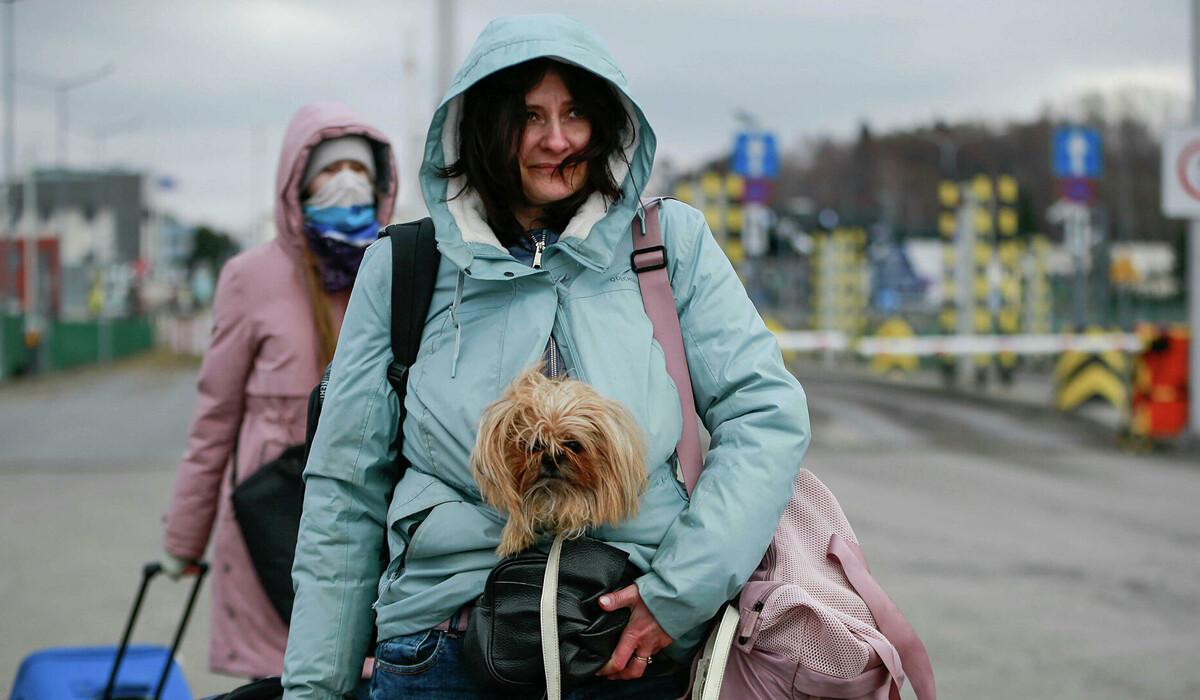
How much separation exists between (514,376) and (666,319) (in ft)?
0.88

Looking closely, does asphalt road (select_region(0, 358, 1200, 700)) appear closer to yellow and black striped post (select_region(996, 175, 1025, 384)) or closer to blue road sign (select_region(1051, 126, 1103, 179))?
yellow and black striped post (select_region(996, 175, 1025, 384))

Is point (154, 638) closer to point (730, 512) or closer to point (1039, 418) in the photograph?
point (730, 512)

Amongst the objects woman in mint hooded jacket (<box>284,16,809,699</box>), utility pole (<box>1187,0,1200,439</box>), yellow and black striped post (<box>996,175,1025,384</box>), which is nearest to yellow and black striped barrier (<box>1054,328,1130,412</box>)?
utility pole (<box>1187,0,1200,439</box>)

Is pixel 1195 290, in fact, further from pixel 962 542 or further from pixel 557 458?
pixel 557 458

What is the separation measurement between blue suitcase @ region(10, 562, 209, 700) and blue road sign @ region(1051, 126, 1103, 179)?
22.0 m

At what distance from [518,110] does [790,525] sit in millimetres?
816

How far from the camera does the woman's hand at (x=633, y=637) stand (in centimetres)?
194

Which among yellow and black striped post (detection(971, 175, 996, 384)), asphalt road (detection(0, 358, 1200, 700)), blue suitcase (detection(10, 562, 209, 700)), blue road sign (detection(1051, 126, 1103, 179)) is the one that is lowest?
asphalt road (detection(0, 358, 1200, 700))

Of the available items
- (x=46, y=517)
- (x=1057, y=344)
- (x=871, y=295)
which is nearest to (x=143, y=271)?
(x=871, y=295)

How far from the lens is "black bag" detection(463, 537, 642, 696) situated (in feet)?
6.32

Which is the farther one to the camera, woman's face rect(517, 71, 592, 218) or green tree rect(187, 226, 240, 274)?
green tree rect(187, 226, 240, 274)

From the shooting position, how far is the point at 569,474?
6.14 ft

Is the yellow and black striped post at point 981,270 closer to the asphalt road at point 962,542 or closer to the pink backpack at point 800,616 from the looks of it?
→ the asphalt road at point 962,542

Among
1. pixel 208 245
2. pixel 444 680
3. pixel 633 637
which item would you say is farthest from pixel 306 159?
pixel 208 245
